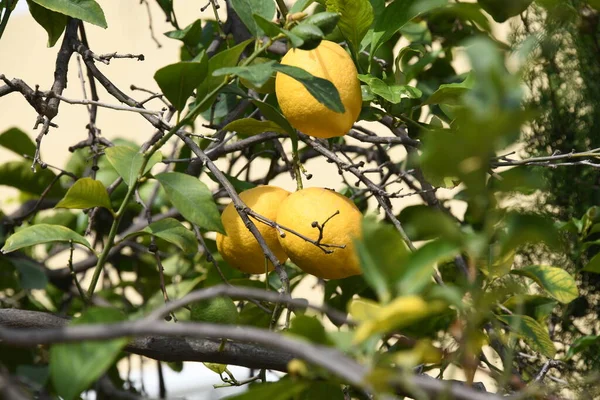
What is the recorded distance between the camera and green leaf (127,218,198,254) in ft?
2.07

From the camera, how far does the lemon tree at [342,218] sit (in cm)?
26

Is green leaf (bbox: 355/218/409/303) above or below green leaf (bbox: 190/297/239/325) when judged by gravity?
above

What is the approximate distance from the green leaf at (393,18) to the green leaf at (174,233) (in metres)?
0.22

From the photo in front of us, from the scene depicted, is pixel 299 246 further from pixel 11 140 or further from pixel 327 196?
pixel 11 140

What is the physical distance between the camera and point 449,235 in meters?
0.26

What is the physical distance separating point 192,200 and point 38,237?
0.13 m

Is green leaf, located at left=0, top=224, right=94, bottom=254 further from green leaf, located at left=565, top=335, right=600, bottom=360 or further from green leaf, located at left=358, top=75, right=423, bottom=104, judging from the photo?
green leaf, located at left=565, top=335, right=600, bottom=360

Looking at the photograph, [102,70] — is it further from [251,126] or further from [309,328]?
[309,328]

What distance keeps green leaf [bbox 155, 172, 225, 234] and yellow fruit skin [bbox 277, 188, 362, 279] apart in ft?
0.21

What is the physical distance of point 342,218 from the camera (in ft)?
2.01

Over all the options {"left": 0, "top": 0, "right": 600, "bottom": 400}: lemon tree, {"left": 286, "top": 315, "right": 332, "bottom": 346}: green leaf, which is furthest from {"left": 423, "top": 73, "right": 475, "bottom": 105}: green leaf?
{"left": 286, "top": 315, "right": 332, "bottom": 346}: green leaf

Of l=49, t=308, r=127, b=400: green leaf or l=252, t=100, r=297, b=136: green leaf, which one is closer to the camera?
l=49, t=308, r=127, b=400: green leaf

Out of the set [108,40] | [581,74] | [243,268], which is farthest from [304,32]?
[108,40]

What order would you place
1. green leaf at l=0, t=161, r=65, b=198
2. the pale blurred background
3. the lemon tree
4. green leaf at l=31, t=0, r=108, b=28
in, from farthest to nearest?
the pale blurred background, green leaf at l=0, t=161, r=65, b=198, green leaf at l=31, t=0, r=108, b=28, the lemon tree
